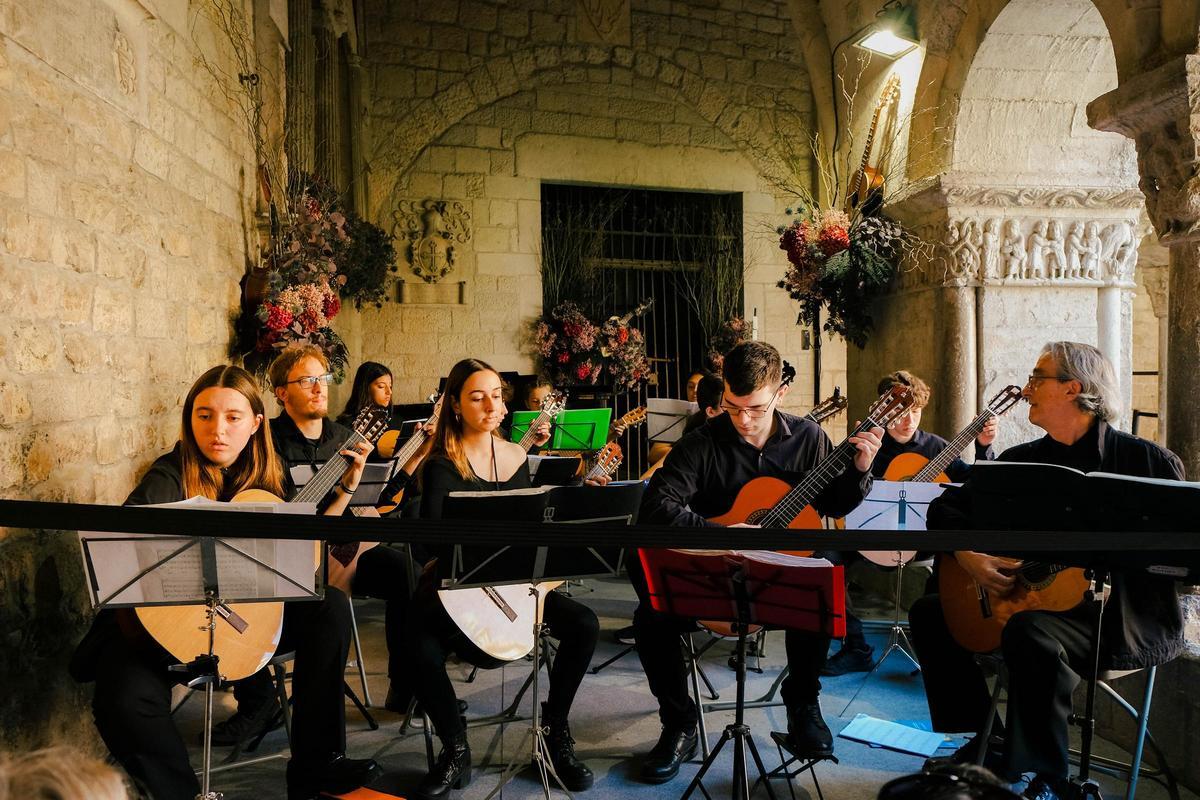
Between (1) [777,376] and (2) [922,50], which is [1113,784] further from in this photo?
(2) [922,50]

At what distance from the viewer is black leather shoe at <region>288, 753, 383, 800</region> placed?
2689mm

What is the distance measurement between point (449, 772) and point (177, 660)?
0.94 meters

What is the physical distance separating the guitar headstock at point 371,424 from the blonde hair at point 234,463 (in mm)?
333

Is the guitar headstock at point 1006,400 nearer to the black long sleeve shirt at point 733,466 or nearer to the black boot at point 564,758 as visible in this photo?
the black long sleeve shirt at point 733,466

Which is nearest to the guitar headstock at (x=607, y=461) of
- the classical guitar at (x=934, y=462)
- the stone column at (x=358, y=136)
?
the classical guitar at (x=934, y=462)

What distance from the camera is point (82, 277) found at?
3092 millimetres

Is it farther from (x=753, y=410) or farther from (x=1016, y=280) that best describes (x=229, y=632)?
(x=1016, y=280)

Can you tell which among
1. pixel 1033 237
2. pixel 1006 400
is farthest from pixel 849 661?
pixel 1033 237

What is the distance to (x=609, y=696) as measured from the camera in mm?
3795

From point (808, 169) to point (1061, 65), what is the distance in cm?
470

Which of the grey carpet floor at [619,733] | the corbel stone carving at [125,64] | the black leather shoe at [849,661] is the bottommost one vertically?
the grey carpet floor at [619,733]

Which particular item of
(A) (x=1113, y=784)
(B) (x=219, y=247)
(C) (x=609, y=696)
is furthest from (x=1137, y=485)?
(B) (x=219, y=247)

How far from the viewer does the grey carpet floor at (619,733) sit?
2.92 meters

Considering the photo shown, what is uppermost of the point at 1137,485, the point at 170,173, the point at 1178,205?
the point at 170,173
